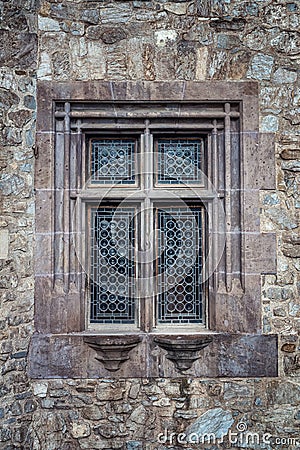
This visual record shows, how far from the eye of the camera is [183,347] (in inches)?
155

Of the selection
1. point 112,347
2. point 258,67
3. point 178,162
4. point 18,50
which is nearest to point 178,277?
point 112,347

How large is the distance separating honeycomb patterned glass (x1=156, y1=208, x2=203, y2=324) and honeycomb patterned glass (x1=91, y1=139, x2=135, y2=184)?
525 millimetres

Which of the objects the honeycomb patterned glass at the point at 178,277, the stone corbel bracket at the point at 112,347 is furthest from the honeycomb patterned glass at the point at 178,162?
the stone corbel bracket at the point at 112,347

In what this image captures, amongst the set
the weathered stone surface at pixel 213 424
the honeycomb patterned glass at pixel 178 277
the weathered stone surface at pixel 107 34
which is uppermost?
the weathered stone surface at pixel 107 34

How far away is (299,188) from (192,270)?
106cm

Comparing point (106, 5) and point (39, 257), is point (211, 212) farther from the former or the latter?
point (106, 5)

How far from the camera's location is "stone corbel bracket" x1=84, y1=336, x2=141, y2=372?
12.8 feet

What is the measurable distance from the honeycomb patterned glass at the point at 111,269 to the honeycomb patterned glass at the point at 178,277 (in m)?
0.24

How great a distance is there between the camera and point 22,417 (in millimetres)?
3875

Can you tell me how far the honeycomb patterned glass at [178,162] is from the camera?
168 inches

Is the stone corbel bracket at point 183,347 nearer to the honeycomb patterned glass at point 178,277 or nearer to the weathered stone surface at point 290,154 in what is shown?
the honeycomb patterned glass at point 178,277

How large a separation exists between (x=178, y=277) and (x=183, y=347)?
1.88ft

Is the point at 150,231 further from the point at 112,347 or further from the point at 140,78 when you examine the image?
the point at 140,78

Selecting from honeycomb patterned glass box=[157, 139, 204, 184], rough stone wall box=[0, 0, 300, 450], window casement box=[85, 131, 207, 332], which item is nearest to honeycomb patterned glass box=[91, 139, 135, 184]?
window casement box=[85, 131, 207, 332]
